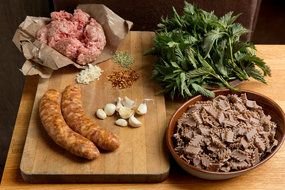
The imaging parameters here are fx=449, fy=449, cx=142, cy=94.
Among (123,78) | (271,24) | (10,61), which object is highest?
(123,78)

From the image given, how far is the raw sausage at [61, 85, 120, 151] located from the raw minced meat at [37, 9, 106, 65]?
0.51 feet

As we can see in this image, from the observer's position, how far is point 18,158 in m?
1.32

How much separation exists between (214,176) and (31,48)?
0.76 meters

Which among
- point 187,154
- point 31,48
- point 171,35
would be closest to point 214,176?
point 187,154

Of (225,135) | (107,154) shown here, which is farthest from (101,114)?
(225,135)

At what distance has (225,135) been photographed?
1234 millimetres

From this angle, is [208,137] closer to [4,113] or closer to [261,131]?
[261,131]

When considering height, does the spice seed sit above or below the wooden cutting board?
above

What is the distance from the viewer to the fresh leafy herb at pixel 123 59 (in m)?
1.58

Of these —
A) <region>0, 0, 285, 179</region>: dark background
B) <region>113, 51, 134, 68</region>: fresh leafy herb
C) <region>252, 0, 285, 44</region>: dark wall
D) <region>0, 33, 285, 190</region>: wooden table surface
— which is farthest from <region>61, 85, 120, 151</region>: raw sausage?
<region>252, 0, 285, 44</region>: dark wall

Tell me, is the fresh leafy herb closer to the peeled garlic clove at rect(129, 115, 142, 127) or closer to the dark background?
the peeled garlic clove at rect(129, 115, 142, 127)

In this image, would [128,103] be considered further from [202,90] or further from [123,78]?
[202,90]

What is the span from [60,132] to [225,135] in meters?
0.46

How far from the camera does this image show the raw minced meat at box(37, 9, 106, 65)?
152 centimetres
